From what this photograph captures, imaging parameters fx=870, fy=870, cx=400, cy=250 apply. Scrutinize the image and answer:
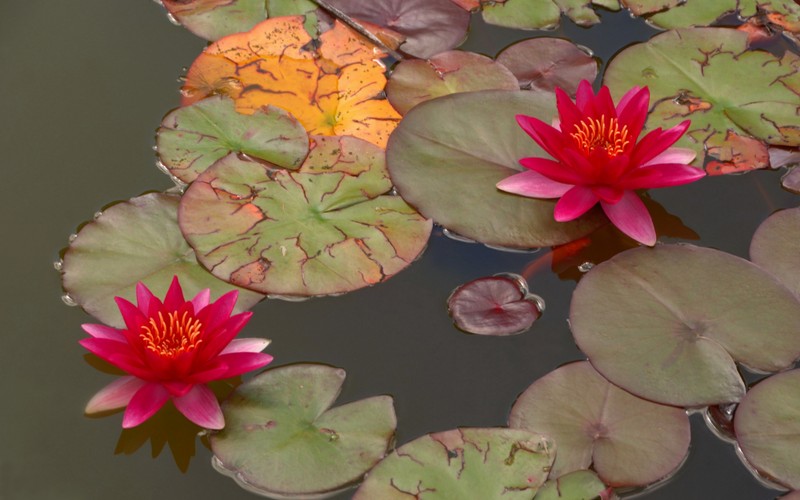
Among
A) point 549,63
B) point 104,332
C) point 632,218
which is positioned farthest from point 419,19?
point 104,332

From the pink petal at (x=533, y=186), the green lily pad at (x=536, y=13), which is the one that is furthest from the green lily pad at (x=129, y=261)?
the green lily pad at (x=536, y=13)

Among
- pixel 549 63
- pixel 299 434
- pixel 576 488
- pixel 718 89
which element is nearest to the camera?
pixel 576 488

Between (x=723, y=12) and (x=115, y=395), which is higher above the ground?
(x=115, y=395)

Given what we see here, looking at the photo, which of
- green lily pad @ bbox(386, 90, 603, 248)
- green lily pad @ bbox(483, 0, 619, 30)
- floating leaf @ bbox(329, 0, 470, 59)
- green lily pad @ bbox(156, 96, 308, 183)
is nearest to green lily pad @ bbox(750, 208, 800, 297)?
green lily pad @ bbox(386, 90, 603, 248)

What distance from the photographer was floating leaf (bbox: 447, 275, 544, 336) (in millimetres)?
2426

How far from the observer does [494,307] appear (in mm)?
2457

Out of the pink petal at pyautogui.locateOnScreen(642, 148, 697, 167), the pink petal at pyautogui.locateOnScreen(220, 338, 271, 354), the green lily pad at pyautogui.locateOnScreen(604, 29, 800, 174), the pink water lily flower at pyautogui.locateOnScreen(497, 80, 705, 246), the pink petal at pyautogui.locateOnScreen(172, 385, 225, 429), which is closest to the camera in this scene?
the pink petal at pyautogui.locateOnScreen(172, 385, 225, 429)

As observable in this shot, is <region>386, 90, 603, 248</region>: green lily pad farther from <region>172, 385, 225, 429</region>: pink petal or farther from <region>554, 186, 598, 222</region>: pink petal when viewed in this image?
<region>172, 385, 225, 429</region>: pink petal

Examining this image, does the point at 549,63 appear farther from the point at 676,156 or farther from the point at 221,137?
the point at 221,137

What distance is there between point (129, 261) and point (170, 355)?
47 cm

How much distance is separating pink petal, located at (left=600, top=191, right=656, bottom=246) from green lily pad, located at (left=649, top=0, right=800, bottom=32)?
1.02m

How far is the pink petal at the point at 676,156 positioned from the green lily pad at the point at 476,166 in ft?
0.91

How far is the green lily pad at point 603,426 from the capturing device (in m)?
2.11

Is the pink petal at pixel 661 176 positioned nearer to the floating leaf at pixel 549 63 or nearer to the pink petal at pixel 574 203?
the pink petal at pixel 574 203
